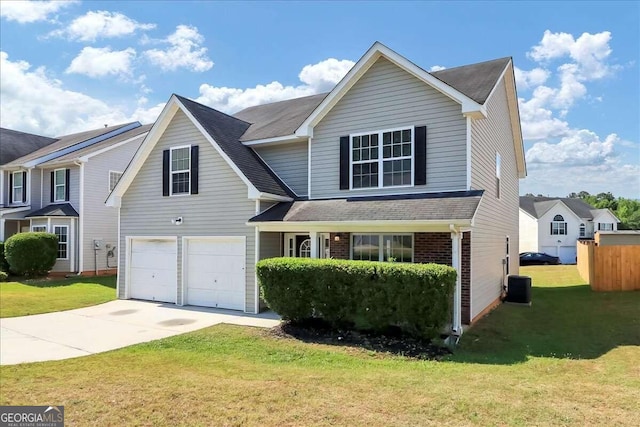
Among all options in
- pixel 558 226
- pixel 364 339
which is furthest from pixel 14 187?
pixel 558 226

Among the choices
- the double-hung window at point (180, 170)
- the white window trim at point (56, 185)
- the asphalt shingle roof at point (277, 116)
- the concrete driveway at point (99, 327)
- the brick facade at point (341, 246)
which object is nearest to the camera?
the concrete driveway at point (99, 327)

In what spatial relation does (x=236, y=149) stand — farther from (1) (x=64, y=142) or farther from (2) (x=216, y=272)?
(1) (x=64, y=142)

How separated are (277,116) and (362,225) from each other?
8.05 m

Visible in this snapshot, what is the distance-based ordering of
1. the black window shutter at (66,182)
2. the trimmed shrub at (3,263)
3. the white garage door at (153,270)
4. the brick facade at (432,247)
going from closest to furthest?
1. the brick facade at (432,247)
2. the white garage door at (153,270)
3. the trimmed shrub at (3,263)
4. the black window shutter at (66,182)

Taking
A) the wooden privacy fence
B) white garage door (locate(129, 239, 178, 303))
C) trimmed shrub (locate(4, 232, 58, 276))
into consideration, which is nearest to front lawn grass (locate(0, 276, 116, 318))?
trimmed shrub (locate(4, 232, 58, 276))

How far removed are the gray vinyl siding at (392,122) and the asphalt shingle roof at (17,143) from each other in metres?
23.5

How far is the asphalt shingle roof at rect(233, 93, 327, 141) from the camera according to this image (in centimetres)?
1505

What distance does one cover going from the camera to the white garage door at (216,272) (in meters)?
13.2

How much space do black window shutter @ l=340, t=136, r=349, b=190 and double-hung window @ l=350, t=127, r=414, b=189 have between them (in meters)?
0.16

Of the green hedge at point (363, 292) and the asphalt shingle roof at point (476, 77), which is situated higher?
the asphalt shingle roof at point (476, 77)

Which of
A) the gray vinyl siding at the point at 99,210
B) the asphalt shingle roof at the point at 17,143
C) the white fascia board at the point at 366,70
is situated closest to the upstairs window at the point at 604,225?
the white fascia board at the point at 366,70

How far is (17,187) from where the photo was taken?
82.1 feet

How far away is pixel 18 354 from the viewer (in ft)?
26.6

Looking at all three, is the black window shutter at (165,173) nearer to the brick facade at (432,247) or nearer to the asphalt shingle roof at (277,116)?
the asphalt shingle roof at (277,116)
